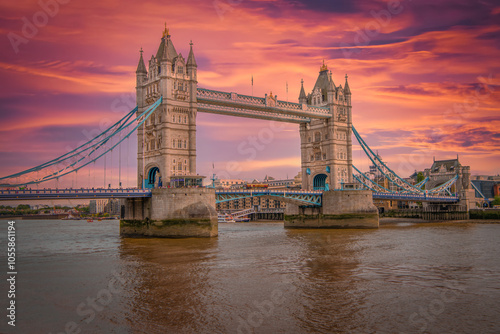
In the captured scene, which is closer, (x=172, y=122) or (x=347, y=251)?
(x=347, y=251)

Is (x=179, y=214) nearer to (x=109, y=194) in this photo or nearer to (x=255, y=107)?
(x=109, y=194)

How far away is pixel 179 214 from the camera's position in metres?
39.3

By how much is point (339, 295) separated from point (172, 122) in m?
30.6

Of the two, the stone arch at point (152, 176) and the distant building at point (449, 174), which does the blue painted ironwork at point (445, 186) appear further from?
the stone arch at point (152, 176)

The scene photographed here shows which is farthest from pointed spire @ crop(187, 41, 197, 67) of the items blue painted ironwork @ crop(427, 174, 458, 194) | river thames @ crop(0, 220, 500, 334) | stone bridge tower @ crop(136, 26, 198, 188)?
blue painted ironwork @ crop(427, 174, 458, 194)

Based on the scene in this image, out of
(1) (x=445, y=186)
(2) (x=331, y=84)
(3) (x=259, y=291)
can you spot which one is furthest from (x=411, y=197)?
(3) (x=259, y=291)

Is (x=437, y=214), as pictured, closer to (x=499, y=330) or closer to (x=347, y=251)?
(x=347, y=251)

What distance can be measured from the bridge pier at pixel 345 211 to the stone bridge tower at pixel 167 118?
19.5 m

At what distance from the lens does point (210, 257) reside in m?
27.5

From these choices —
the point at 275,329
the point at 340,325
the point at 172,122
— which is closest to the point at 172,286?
the point at 275,329

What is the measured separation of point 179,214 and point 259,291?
22.3 meters

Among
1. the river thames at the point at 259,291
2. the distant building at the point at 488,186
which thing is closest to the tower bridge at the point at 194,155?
the river thames at the point at 259,291

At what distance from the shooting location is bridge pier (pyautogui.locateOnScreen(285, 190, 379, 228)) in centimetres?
5350

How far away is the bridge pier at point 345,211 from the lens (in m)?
53.5
